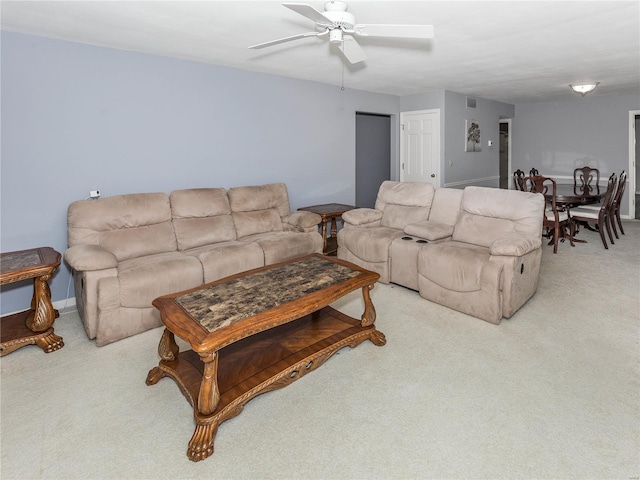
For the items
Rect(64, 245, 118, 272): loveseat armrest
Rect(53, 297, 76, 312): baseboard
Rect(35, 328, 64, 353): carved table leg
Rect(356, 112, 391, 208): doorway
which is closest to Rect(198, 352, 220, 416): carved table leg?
Rect(64, 245, 118, 272): loveseat armrest

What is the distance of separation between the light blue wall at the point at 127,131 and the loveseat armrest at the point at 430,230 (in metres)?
1.86

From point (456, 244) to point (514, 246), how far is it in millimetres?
729

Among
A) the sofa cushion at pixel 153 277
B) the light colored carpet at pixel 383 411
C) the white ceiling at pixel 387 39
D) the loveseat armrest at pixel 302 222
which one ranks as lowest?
the light colored carpet at pixel 383 411

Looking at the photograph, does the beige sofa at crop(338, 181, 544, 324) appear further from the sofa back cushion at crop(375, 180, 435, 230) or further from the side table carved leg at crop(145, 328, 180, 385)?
the side table carved leg at crop(145, 328, 180, 385)

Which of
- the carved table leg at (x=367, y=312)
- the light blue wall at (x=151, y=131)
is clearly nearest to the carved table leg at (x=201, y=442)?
the carved table leg at (x=367, y=312)

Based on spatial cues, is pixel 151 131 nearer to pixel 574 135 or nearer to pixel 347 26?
pixel 347 26

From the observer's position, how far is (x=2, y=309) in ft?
10.7

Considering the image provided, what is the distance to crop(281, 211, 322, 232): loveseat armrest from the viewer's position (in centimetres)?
440

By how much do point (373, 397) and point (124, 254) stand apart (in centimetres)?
247

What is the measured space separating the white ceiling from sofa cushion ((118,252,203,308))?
1.85 m

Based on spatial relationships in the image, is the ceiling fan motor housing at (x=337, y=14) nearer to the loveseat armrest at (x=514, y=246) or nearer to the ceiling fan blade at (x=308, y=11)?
the ceiling fan blade at (x=308, y=11)

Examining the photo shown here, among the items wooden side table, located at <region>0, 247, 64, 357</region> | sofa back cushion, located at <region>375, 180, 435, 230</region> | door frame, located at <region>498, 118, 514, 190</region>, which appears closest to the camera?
wooden side table, located at <region>0, 247, 64, 357</region>

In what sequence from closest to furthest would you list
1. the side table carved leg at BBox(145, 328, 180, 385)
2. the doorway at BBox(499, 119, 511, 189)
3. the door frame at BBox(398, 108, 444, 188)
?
1. the side table carved leg at BBox(145, 328, 180, 385)
2. the door frame at BBox(398, 108, 444, 188)
3. the doorway at BBox(499, 119, 511, 189)

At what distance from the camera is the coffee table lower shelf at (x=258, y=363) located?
1881 millimetres
